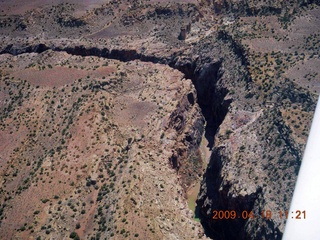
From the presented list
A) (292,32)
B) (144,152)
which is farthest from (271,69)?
(144,152)

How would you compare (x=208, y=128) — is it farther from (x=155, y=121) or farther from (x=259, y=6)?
(x=259, y=6)

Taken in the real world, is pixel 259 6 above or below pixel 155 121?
above

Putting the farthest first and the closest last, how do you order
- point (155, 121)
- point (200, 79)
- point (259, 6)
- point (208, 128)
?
point (259, 6), point (200, 79), point (208, 128), point (155, 121)

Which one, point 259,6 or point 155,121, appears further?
point 259,6

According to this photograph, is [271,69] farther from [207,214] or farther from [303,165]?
[303,165]
